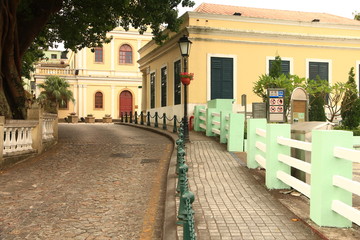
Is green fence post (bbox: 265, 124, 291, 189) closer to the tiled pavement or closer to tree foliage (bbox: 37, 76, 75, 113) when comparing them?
the tiled pavement

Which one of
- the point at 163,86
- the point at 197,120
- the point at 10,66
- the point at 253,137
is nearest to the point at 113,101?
the point at 163,86

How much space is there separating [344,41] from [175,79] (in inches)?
411

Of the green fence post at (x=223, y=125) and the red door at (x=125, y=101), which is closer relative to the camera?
the green fence post at (x=223, y=125)

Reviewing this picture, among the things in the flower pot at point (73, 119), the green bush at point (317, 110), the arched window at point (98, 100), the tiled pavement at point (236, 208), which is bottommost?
the tiled pavement at point (236, 208)

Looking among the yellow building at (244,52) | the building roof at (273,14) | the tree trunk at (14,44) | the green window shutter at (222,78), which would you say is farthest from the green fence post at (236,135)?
the building roof at (273,14)

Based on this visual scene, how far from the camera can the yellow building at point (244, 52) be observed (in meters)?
20.2

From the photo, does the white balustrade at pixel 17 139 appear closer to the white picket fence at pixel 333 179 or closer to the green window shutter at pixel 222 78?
the white picket fence at pixel 333 179

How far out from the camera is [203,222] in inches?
184

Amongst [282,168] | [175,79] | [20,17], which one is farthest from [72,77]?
[282,168]

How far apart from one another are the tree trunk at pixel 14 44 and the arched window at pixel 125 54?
3240 centimetres

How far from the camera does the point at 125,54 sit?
152ft

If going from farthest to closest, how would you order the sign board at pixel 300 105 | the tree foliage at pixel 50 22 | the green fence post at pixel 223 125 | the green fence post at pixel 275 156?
1. the sign board at pixel 300 105
2. the green fence post at pixel 223 125
3. the tree foliage at pixel 50 22
4. the green fence post at pixel 275 156

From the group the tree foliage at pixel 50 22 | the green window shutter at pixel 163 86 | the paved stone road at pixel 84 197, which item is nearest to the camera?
the paved stone road at pixel 84 197

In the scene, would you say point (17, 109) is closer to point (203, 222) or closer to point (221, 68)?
point (203, 222)
